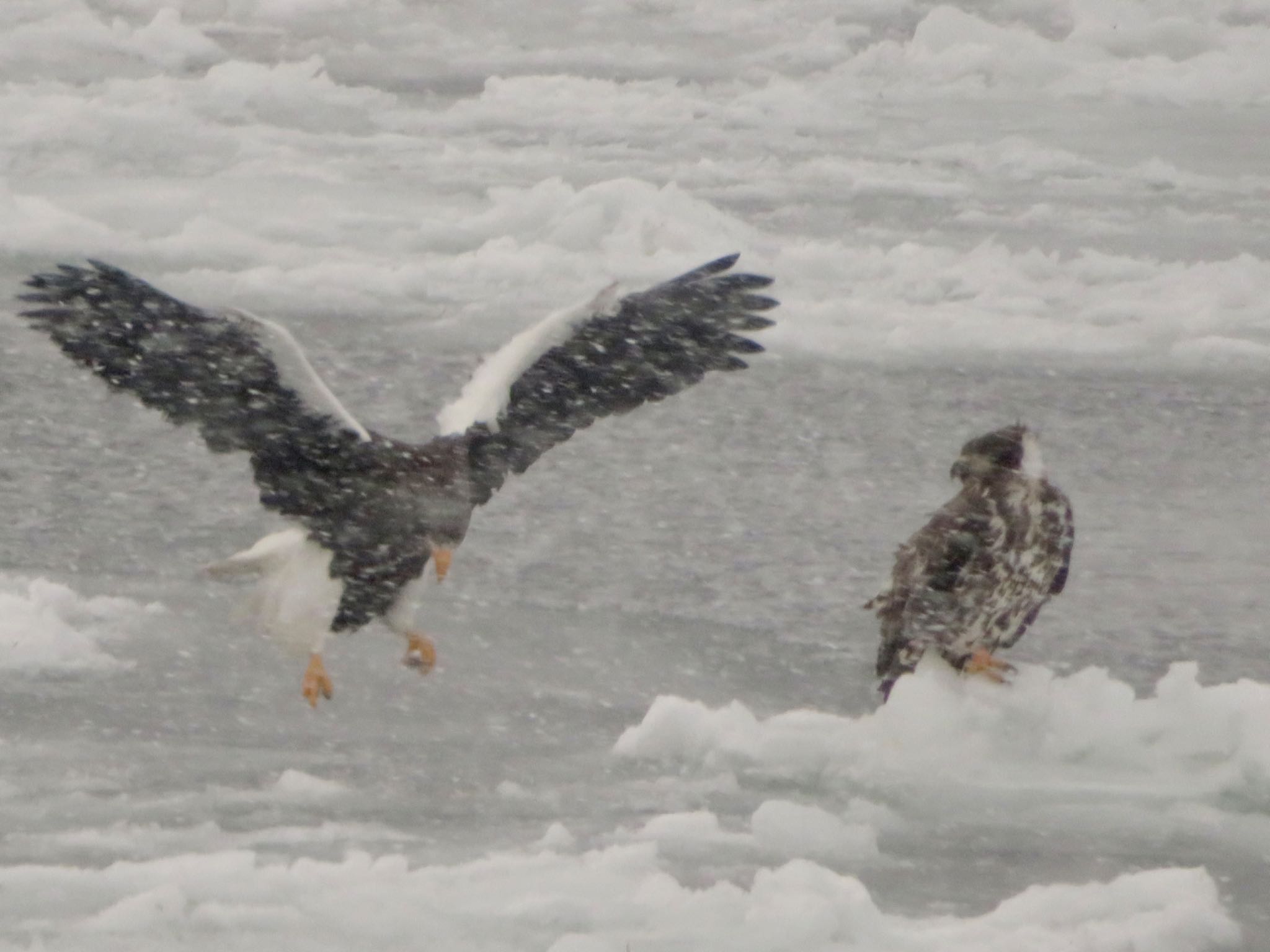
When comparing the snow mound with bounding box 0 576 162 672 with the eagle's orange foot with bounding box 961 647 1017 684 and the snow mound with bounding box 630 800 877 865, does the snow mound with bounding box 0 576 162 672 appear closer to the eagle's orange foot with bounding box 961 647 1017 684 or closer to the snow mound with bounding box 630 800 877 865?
the snow mound with bounding box 630 800 877 865

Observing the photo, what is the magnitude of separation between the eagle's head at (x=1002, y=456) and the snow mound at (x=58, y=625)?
8.46ft

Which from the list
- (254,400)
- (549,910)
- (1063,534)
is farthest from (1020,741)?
(254,400)

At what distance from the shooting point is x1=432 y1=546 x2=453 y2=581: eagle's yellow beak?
5438mm

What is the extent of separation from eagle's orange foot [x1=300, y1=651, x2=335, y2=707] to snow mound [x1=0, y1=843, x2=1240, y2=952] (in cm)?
103

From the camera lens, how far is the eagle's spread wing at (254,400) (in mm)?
5402

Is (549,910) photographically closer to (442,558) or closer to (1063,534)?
(442,558)

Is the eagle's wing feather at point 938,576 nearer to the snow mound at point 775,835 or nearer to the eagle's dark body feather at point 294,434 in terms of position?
the snow mound at point 775,835

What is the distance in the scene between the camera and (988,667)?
17.5 ft

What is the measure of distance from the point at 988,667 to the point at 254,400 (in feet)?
7.01

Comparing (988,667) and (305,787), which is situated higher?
(988,667)

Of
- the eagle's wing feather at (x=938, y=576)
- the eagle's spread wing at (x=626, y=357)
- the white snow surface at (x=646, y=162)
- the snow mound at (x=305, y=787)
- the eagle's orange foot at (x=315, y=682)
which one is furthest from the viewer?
the white snow surface at (x=646, y=162)

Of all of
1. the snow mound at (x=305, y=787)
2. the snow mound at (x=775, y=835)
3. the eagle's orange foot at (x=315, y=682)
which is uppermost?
the snow mound at (x=775, y=835)

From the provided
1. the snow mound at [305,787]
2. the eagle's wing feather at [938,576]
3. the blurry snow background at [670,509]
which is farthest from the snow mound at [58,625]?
the eagle's wing feather at [938,576]

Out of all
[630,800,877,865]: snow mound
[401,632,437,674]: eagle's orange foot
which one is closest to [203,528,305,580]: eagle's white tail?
[401,632,437,674]: eagle's orange foot
